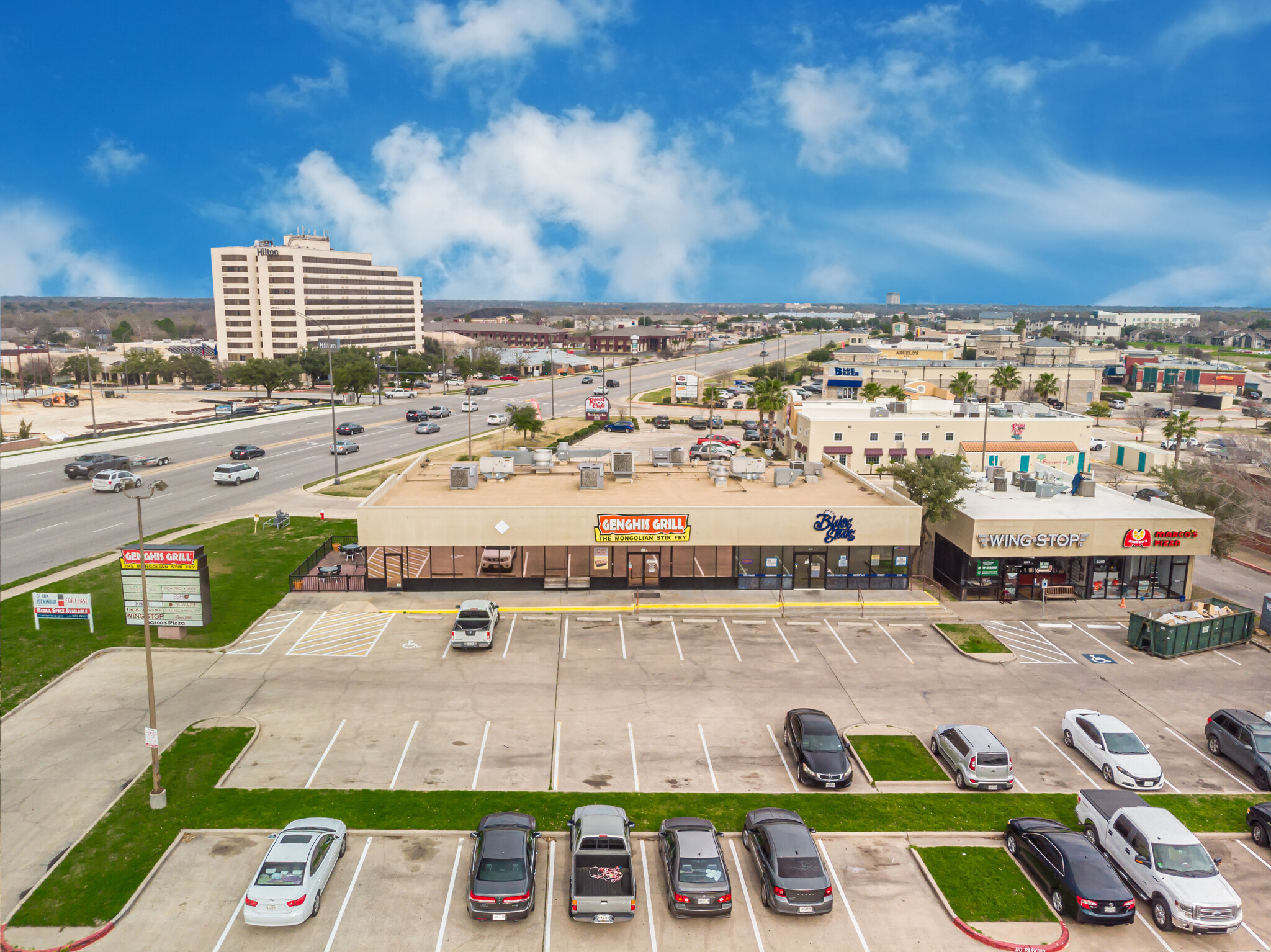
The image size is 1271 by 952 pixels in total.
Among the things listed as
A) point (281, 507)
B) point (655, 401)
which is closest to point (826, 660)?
point (281, 507)

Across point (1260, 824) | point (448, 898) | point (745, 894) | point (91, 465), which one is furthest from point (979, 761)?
point (91, 465)

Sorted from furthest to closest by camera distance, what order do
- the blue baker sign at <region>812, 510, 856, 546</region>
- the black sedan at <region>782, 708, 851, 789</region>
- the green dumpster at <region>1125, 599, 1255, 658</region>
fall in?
1. the blue baker sign at <region>812, 510, 856, 546</region>
2. the green dumpster at <region>1125, 599, 1255, 658</region>
3. the black sedan at <region>782, 708, 851, 789</region>

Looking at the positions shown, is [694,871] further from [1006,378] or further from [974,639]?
[1006,378]

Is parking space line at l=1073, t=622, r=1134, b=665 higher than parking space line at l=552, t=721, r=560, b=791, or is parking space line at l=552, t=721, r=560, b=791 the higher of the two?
parking space line at l=1073, t=622, r=1134, b=665

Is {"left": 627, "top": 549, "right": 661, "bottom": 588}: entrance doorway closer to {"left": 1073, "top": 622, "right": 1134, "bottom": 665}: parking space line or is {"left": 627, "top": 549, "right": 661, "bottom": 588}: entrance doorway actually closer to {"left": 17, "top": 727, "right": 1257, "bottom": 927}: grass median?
{"left": 17, "top": 727, "right": 1257, "bottom": 927}: grass median

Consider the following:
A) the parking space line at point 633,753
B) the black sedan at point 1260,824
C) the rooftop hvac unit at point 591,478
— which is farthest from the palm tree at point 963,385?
the parking space line at point 633,753

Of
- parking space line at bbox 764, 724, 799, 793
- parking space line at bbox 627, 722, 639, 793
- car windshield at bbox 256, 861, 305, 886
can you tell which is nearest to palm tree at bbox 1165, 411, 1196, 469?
parking space line at bbox 764, 724, 799, 793
